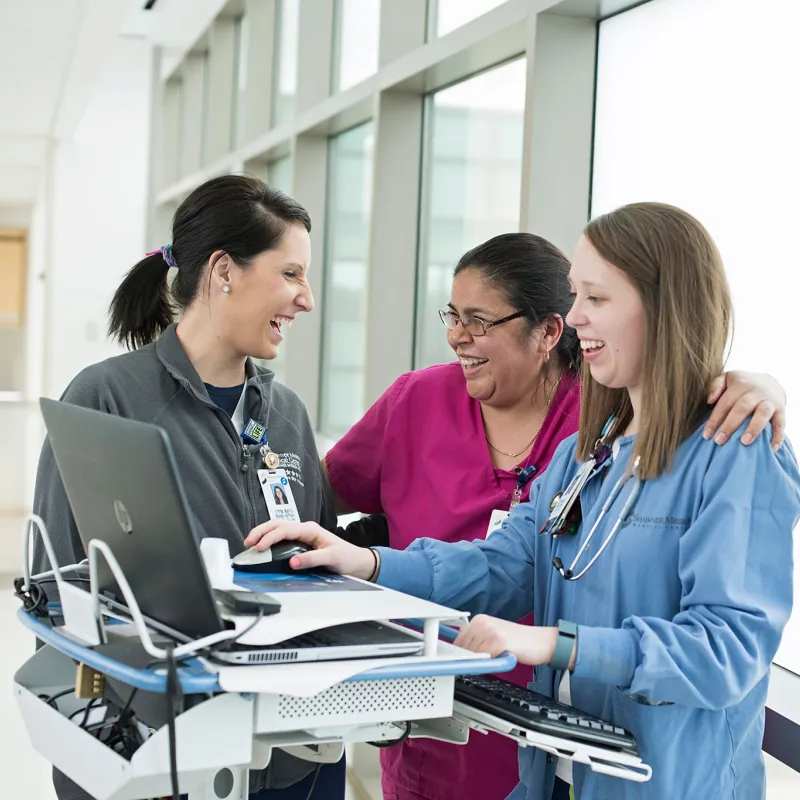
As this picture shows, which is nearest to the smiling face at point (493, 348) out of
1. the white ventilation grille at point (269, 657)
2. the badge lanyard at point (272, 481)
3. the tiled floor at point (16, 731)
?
the badge lanyard at point (272, 481)

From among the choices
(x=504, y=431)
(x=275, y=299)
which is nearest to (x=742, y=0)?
(x=504, y=431)

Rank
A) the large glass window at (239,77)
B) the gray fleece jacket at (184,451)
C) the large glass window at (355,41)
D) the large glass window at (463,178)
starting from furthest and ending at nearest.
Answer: the large glass window at (239,77), the large glass window at (355,41), the large glass window at (463,178), the gray fleece jacket at (184,451)

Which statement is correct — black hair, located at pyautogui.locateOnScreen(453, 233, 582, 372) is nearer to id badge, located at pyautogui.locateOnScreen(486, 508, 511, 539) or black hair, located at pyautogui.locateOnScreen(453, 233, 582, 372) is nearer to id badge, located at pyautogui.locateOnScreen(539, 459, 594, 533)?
id badge, located at pyautogui.locateOnScreen(486, 508, 511, 539)

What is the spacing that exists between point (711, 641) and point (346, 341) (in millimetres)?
3441

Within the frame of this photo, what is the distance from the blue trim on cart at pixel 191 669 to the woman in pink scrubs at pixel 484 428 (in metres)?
0.75

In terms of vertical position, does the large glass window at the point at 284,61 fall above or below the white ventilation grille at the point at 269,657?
above

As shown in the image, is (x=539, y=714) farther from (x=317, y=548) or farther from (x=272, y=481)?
(x=272, y=481)

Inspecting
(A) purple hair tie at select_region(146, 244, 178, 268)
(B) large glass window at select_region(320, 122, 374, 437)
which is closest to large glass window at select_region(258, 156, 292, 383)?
(B) large glass window at select_region(320, 122, 374, 437)

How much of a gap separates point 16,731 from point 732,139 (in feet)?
10.7

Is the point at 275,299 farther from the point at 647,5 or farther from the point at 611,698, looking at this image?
the point at 647,5

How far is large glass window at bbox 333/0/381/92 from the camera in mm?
4133

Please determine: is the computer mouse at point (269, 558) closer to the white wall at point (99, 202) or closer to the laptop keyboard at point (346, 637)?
the laptop keyboard at point (346, 637)

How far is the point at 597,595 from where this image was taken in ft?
4.78

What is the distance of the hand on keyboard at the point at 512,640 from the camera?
129 centimetres
